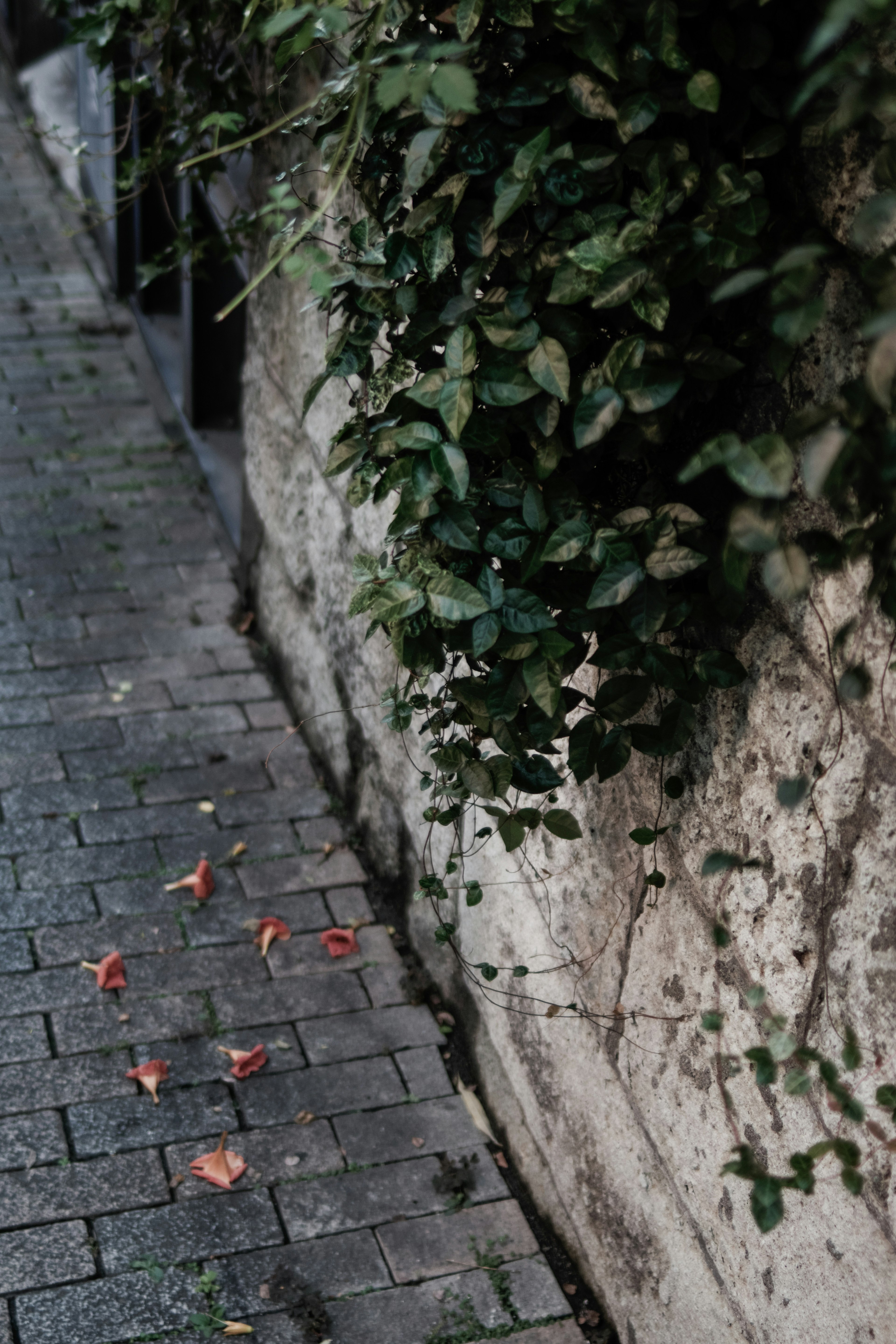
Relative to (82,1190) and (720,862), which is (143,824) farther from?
(720,862)

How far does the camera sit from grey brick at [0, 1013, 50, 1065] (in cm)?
276

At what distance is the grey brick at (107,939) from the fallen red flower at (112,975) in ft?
0.27

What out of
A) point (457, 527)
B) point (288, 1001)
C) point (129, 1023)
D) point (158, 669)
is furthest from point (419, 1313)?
point (158, 669)

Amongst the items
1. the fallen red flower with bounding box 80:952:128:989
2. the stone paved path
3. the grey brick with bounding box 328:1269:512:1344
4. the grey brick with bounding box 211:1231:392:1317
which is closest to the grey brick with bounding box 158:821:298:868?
the stone paved path

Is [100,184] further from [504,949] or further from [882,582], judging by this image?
[882,582]

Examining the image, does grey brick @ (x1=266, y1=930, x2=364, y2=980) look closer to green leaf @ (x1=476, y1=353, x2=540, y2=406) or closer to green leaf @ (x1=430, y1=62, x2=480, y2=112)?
green leaf @ (x1=476, y1=353, x2=540, y2=406)

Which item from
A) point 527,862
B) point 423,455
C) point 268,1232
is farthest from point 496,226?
point 268,1232

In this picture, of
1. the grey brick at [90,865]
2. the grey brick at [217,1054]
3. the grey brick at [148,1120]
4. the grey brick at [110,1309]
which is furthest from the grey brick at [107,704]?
the grey brick at [110,1309]

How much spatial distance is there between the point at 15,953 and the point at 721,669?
81.6 inches

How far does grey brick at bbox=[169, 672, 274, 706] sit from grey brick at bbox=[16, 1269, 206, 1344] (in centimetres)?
194

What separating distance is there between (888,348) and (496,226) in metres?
0.64

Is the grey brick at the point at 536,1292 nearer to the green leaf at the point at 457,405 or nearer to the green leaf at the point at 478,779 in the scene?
the green leaf at the point at 478,779

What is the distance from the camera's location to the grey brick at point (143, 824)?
3.41m

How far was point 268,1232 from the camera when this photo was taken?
8.10 ft
